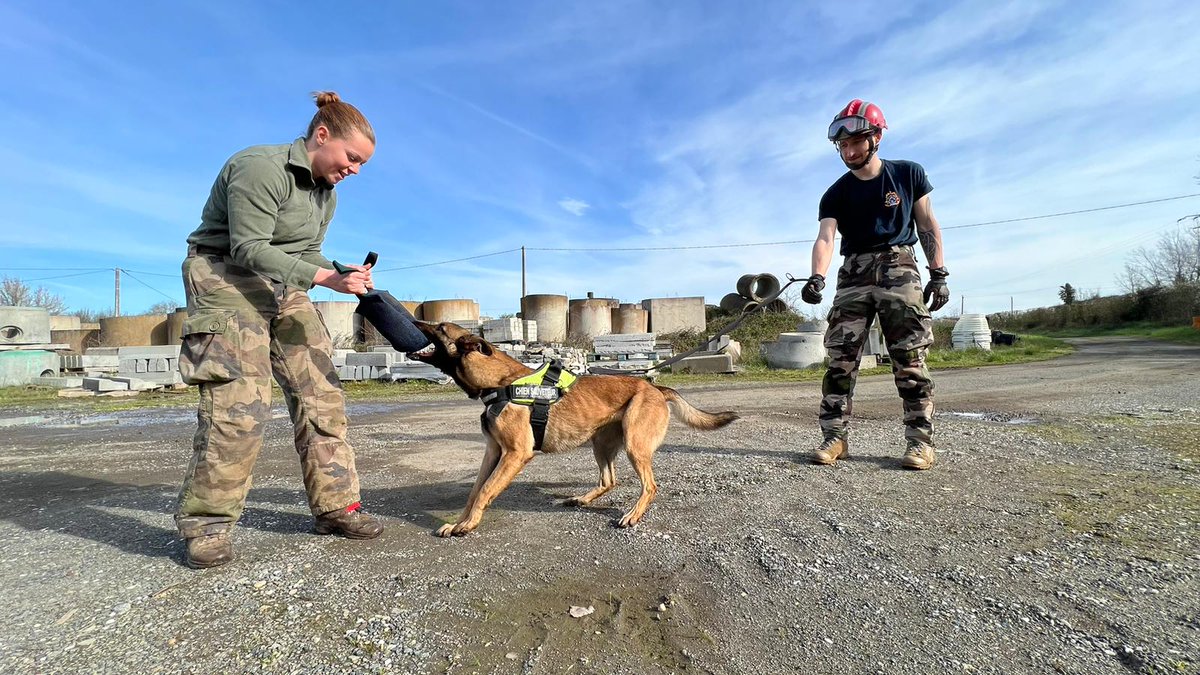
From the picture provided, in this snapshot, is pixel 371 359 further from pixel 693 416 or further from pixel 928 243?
pixel 928 243

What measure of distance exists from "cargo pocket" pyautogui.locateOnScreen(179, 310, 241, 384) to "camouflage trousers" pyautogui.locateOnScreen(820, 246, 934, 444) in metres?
3.89

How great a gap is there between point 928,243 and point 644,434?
9.04 ft

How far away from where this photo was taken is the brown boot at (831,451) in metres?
4.09

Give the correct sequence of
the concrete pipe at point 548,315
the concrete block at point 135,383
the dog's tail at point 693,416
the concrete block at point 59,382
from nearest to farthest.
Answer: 1. the dog's tail at point 693,416
2. the concrete block at point 135,383
3. the concrete block at point 59,382
4. the concrete pipe at point 548,315

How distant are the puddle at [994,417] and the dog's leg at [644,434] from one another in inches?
166

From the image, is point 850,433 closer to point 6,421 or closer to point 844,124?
point 844,124

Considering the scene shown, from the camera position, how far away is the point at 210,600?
2.14 metres

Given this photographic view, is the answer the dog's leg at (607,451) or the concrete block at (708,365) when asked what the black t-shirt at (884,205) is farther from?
the concrete block at (708,365)

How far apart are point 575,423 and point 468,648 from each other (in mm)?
1722

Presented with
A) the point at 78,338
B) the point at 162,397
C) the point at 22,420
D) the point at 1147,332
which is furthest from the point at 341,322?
the point at 1147,332

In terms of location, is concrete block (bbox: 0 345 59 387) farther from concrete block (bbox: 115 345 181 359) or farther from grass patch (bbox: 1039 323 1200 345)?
grass patch (bbox: 1039 323 1200 345)

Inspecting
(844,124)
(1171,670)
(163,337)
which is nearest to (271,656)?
(1171,670)

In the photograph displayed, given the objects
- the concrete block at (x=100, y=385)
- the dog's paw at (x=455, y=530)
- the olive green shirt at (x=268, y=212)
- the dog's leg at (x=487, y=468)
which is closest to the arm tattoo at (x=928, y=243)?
the dog's leg at (x=487, y=468)

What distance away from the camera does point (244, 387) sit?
2557mm
